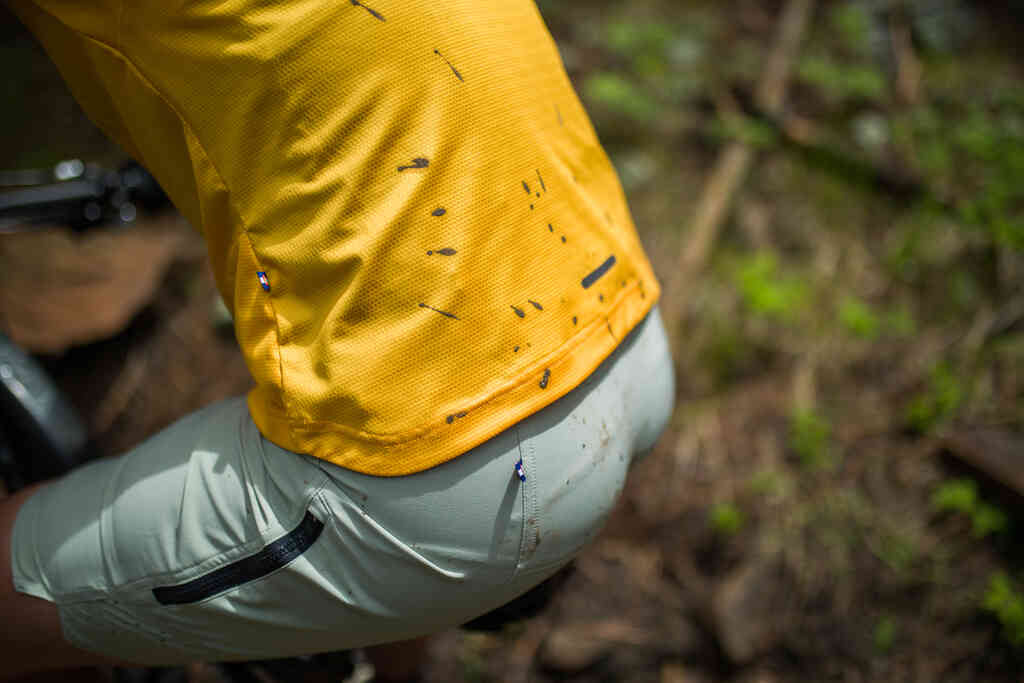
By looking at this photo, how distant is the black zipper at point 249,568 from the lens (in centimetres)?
109

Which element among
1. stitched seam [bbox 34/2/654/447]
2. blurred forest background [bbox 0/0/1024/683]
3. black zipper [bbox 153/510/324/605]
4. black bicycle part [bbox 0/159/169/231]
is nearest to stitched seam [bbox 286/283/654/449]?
stitched seam [bbox 34/2/654/447]

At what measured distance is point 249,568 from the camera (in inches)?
43.8

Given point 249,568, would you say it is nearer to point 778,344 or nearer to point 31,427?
point 31,427

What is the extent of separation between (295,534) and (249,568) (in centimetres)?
11

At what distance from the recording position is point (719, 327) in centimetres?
299

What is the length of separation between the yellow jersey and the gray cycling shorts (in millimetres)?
80

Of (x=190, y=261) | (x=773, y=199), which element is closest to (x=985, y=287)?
(x=773, y=199)

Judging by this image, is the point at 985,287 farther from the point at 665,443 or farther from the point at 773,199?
the point at 665,443

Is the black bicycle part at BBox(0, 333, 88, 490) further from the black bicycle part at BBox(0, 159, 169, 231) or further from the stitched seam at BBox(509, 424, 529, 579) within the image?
the stitched seam at BBox(509, 424, 529, 579)

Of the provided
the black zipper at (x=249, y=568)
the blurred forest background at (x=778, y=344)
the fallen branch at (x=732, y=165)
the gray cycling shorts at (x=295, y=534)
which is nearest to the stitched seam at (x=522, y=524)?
the gray cycling shorts at (x=295, y=534)

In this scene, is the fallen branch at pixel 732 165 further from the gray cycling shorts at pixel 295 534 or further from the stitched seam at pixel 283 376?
the stitched seam at pixel 283 376

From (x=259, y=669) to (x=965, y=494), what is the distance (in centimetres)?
252

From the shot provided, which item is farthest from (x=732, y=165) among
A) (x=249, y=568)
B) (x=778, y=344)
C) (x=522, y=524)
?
(x=249, y=568)

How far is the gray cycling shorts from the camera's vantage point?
1.07 metres
